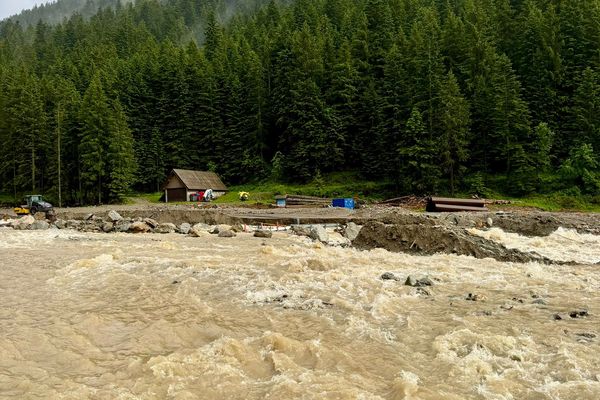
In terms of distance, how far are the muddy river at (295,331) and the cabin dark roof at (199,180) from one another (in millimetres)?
43561

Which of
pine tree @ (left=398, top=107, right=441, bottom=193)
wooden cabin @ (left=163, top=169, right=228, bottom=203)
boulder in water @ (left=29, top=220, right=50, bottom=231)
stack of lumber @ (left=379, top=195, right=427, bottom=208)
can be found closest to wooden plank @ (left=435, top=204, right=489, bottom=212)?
stack of lumber @ (left=379, top=195, right=427, bottom=208)

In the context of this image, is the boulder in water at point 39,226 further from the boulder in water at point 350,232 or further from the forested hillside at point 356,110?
the forested hillside at point 356,110

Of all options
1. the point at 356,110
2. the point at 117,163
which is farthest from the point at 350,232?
the point at 117,163

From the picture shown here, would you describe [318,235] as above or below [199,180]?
below

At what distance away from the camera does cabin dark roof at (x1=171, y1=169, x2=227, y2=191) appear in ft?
189

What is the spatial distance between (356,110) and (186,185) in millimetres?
27392

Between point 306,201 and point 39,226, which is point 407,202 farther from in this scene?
point 39,226

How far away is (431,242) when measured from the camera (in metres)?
18.0

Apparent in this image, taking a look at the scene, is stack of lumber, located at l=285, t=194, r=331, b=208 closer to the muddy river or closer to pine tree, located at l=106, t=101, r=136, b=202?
pine tree, located at l=106, t=101, r=136, b=202

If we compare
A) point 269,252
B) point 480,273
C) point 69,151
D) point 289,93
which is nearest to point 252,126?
point 289,93

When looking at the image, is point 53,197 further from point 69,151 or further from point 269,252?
point 269,252

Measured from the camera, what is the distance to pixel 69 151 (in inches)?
2392

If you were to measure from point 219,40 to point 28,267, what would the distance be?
94000mm

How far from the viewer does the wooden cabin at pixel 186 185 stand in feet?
189
